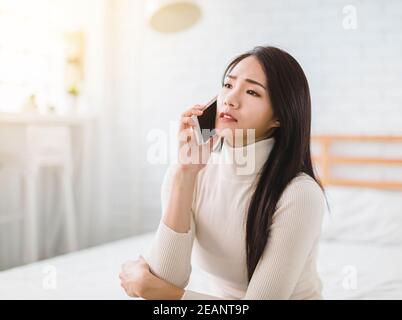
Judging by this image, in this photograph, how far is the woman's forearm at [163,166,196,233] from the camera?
2.33ft

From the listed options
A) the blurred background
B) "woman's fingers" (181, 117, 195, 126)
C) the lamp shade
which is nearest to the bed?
the blurred background

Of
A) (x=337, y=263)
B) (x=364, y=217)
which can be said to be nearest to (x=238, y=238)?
(x=337, y=263)

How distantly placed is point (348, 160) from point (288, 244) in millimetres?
1314

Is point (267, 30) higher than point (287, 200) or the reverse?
higher

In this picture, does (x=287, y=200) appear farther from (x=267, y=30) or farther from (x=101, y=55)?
(x=101, y=55)

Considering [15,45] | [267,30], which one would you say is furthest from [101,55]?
[267,30]

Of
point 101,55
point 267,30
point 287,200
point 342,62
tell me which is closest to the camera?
point 287,200

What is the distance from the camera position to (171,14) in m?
1.85

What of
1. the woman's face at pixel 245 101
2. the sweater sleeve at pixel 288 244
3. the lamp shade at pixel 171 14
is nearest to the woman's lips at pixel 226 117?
the woman's face at pixel 245 101

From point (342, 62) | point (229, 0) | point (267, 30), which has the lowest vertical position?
point (342, 62)

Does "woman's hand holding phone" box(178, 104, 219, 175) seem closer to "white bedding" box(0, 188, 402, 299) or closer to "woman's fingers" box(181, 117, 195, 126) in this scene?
"woman's fingers" box(181, 117, 195, 126)

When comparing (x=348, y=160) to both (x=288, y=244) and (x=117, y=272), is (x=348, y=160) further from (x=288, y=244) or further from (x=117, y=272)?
(x=288, y=244)

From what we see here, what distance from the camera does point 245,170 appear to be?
Answer: 770 mm
